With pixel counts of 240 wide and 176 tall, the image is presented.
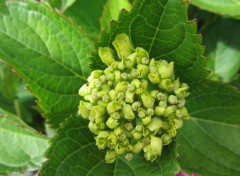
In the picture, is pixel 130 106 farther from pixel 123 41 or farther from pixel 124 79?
pixel 123 41

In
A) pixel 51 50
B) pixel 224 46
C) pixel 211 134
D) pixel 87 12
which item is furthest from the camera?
pixel 224 46

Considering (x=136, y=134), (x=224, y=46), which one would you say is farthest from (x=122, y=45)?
(x=224, y=46)

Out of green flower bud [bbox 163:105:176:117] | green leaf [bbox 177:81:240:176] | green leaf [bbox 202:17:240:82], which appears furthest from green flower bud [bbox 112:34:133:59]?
green leaf [bbox 202:17:240:82]

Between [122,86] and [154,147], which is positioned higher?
[122,86]

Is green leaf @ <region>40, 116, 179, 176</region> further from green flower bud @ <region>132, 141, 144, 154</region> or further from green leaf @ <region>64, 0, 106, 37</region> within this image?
green leaf @ <region>64, 0, 106, 37</region>

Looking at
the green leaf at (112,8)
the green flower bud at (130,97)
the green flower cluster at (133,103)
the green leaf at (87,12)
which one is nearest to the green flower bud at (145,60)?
the green flower cluster at (133,103)

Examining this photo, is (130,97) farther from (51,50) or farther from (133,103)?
(51,50)

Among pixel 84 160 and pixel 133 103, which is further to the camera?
pixel 84 160
